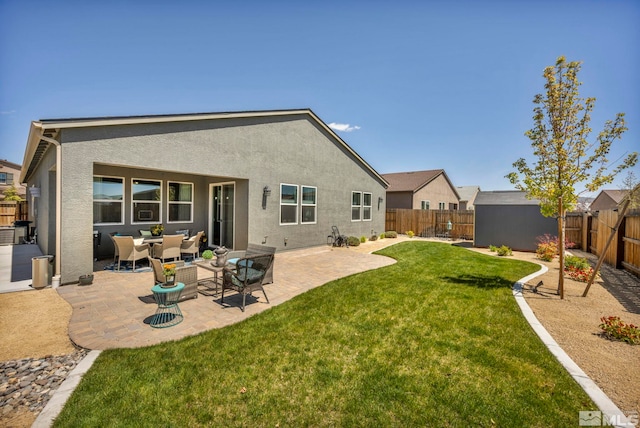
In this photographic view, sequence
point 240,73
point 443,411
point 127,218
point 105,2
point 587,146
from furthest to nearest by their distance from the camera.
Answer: point 240,73 → point 127,218 → point 105,2 → point 587,146 → point 443,411

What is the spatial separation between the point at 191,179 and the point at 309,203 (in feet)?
17.1

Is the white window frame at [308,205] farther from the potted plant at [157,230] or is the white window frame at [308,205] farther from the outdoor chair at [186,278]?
the outdoor chair at [186,278]

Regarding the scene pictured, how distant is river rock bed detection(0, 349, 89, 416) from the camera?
2.78 m

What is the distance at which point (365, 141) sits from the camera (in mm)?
21500

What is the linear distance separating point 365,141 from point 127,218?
16917 millimetres

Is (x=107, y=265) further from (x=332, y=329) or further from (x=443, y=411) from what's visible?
(x=443, y=411)

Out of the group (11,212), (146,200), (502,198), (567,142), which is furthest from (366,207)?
(11,212)

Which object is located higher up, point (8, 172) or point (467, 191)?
point (8, 172)

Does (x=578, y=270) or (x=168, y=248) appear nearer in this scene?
(x=578, y=270)

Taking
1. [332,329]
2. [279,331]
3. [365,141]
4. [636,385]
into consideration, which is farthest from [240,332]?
[365,141]

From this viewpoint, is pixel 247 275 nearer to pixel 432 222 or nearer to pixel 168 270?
pixel 168 270

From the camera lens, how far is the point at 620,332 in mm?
4246

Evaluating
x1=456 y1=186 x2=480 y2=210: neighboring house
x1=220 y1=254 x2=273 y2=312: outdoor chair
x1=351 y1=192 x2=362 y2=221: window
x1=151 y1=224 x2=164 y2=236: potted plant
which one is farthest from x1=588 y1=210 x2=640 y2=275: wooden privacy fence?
x1=456 y1=186 x2=480 y2=210: neighboring house

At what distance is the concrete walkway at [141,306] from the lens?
417 cm
